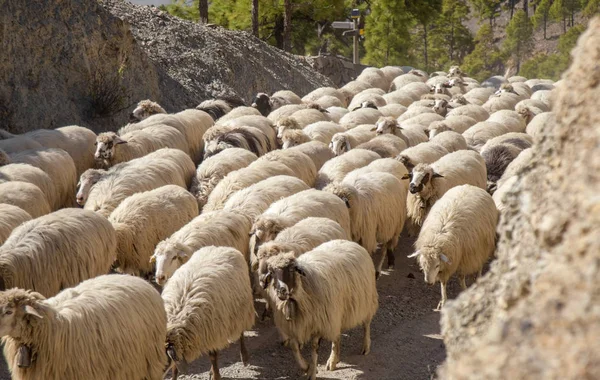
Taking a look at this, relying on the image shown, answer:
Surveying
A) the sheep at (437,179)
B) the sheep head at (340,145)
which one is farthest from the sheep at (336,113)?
the sheep at (437,179)

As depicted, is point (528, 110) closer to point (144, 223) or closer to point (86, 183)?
point (86, 183)

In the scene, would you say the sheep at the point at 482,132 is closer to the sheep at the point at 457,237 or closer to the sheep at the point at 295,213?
the sheep at the point at 457,237

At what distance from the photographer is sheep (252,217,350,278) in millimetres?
7778

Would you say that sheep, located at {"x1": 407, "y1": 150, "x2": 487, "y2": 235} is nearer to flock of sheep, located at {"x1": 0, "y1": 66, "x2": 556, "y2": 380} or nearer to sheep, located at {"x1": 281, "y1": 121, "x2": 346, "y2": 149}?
flock of sheep, located at {"x1": 0, "y1": 66, "x2": 556, "y2": 380}

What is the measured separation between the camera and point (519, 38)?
5462 centimetres

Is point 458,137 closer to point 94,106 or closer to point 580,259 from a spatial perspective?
point 94,106

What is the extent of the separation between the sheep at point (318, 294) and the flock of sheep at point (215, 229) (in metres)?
0.02

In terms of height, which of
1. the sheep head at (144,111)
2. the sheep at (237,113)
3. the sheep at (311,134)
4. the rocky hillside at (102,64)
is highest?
the rocky hillside at (102,64)

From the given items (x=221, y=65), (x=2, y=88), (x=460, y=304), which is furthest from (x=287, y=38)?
(x=460, y=304)

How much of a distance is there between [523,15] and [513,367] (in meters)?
56.5

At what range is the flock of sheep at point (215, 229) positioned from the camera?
6133 millimetres

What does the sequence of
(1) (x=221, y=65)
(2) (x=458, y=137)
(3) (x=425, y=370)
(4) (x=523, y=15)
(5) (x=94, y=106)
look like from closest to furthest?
(3) (x=425, y=370) < (2) (x=458, y=137) < (5) (x=94, y=106) < (1) (x=221, y=65) < (4) (x=523, y=15)

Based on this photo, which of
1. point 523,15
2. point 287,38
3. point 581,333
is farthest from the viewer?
point 523,15

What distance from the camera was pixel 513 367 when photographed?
192 cm
